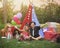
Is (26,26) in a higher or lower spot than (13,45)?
higher

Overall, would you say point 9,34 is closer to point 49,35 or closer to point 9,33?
point 9,33

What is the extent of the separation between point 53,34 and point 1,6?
48cm

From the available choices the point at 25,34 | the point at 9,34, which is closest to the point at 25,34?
the point at 25,34

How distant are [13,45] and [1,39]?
108mm

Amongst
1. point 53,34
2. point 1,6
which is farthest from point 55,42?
point 1,6

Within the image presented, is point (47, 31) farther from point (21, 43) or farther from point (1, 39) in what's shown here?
point (1, 39)

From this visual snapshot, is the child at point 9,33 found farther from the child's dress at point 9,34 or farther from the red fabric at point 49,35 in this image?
the red fabric at point 49,35

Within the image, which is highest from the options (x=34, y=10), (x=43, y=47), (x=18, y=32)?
(x=34, y=10)

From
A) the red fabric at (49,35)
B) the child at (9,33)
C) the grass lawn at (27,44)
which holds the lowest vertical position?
the grass lawn at (27,44)

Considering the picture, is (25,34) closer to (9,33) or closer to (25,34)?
(25,34)

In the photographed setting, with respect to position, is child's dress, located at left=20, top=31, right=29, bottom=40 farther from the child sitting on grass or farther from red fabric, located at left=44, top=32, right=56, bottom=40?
red fabric, located at left=44, top=32, right=56, bottom=40

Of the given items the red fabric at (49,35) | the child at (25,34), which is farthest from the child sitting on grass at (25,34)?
the red fabric at (49,35)

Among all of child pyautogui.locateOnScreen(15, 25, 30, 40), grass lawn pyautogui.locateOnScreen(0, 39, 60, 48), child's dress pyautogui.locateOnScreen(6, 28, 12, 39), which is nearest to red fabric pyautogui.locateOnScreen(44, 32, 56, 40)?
grass lawn pyautogui.locateOnScreen(0, 39, 60, 48)

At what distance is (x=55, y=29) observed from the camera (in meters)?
1.82
